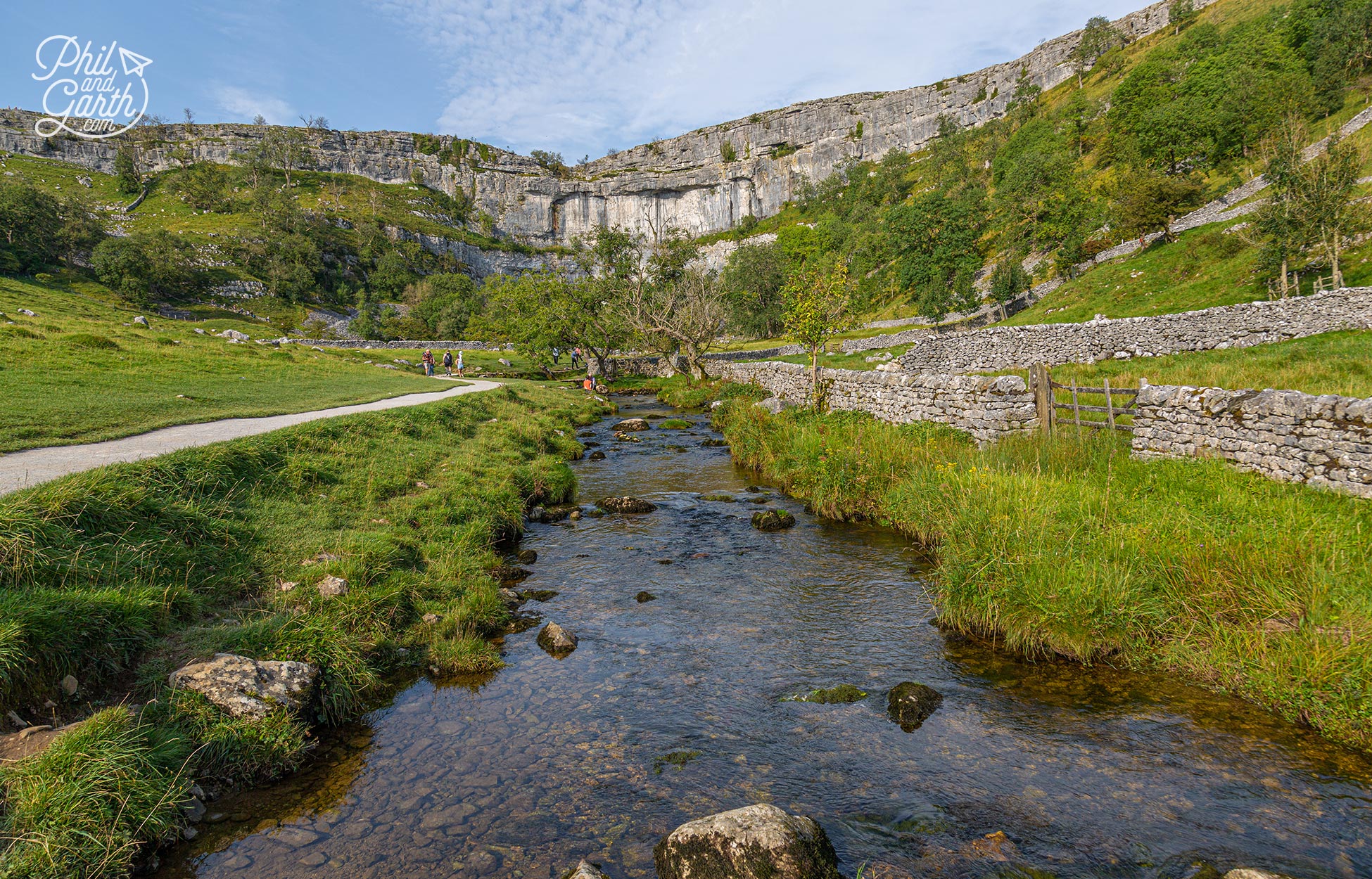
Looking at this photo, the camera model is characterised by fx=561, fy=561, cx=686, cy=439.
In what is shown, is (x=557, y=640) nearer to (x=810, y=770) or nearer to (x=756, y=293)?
(x=810, y=770)

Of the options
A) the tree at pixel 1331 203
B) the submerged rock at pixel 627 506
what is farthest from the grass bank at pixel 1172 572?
the tree at pixel 1331 203

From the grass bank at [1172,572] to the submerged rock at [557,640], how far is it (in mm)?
5231

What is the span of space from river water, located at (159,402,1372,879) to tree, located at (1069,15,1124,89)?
509 ft

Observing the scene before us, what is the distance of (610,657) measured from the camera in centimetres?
745

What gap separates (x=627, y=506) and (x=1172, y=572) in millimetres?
10224

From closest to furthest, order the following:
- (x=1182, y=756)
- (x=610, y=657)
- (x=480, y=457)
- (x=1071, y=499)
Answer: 1. (x=1182, y=756)
2. (x=610, y=657)
3. (x=1071, y=499)
4. (x=480, y=457)

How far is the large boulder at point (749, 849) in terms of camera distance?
151 inches

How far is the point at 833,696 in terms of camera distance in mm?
6406

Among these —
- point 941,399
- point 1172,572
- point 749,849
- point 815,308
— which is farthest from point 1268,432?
point 815,308

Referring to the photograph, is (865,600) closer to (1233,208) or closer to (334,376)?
(334,376)

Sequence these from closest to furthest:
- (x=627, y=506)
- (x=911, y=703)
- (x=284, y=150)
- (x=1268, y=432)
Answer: (x=911, y=703) < (x=1268, y=432) < (x=627, y=506) < (x=284, y=150)

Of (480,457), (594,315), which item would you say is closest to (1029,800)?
(480,457)

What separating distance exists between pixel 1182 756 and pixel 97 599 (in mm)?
10149

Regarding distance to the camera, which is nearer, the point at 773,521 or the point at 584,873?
the point at 584,873
